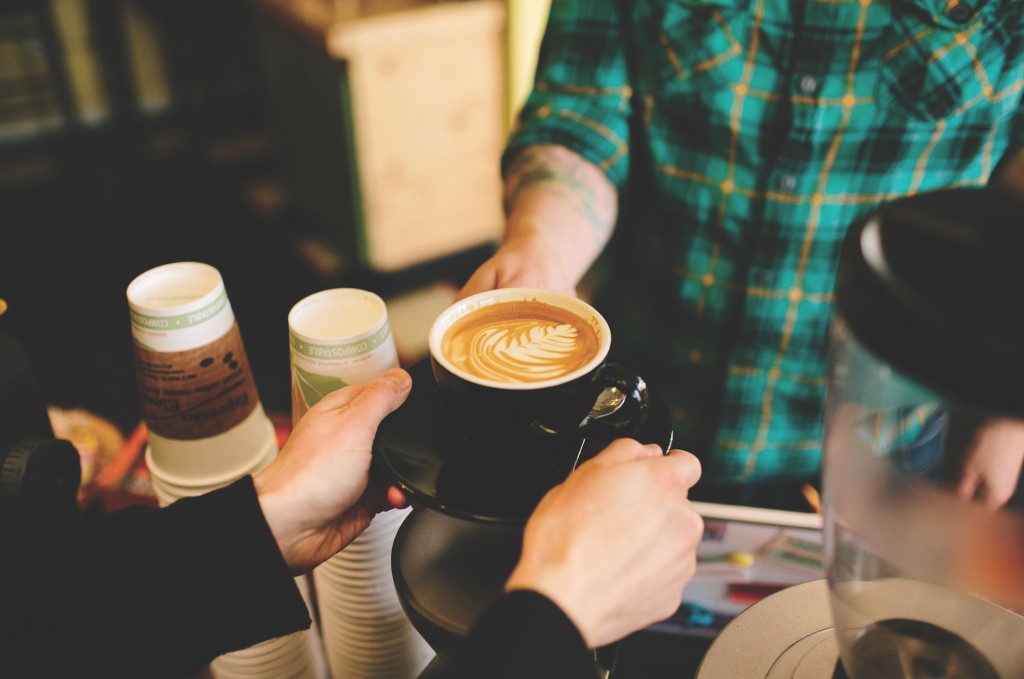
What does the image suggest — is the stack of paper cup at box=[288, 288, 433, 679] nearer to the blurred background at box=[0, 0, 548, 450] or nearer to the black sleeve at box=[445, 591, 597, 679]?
the black sleeve at box=[445, 591, 597, 679]

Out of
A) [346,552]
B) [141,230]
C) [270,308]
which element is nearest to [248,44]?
[141,230]

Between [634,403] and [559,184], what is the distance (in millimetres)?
623

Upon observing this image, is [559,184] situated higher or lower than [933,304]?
lower

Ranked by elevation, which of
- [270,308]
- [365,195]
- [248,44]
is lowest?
[270,308]

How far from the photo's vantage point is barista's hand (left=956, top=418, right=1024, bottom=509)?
62cm

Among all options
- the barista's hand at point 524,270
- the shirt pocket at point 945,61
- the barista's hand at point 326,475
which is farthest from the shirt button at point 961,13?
the barista's hand at point 326,475

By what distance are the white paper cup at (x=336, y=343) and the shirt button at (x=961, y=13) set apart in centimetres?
96

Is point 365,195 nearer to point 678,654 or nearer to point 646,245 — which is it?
point 646,245

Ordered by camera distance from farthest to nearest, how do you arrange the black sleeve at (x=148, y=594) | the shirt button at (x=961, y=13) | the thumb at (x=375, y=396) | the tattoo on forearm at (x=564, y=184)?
1. the tattoo on forearm at (x=564, y=184)
2. the shirt button at (x=961, y=13)
3. the thumb at (x=375, y=396)
4. the black sleeve at (x=148, y=594)

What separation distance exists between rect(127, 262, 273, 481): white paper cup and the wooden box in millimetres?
2272

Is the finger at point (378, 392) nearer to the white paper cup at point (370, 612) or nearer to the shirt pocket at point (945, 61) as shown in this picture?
the white paper cup at point (370, 612)

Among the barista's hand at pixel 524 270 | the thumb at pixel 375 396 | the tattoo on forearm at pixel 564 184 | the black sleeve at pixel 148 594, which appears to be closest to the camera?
the black sleeve at pixel 148 594

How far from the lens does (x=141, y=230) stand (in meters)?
4.14

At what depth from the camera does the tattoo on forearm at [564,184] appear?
1.34m
